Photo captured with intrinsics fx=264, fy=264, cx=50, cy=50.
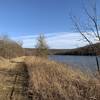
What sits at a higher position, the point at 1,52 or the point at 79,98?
the point at 1,52

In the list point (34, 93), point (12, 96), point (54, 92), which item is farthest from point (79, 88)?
point (12, 96)

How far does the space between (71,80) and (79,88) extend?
1318 millimetres

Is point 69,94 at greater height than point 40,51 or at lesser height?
lesser

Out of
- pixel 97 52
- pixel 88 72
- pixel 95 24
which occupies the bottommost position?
pixel 88 72

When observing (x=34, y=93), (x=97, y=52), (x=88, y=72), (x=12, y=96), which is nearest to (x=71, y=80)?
(x=88, y=72)

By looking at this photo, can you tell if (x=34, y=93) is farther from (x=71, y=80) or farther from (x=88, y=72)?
(x=88, y=72)

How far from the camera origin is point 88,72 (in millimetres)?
10141

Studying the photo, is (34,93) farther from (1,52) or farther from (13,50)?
(13,50)

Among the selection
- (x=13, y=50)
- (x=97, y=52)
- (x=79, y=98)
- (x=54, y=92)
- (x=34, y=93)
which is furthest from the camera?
(x=13, y=50)

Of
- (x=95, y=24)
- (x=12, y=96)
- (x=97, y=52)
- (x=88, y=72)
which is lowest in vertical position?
(x=12, y=96)

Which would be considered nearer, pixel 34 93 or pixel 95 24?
pixel 34 93

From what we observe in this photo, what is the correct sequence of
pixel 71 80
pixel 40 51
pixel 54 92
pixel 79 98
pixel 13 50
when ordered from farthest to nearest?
pixel 13 50 < pixel 40 51 < pixel 71 80 < pixel 54 92 < pixel 79 98

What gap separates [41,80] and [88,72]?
6.13 feet

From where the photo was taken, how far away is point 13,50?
2485 inches
